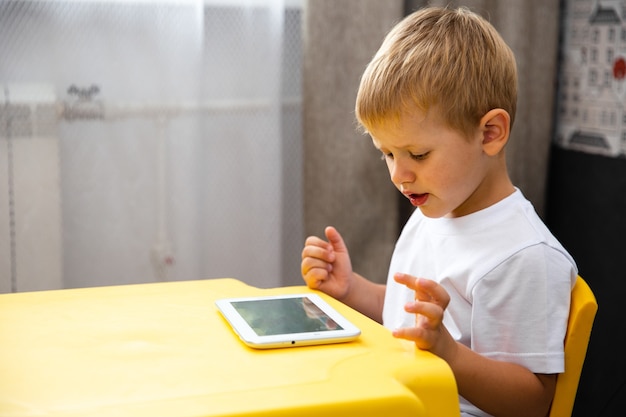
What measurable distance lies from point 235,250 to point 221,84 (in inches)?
13.2

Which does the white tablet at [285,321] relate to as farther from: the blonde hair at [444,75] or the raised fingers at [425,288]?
the blonde hair at [444,75]

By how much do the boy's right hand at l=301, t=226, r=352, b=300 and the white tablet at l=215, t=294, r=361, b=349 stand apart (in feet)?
0.43

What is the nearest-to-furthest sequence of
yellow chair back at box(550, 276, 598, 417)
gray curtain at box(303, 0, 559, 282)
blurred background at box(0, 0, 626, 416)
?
yellow chair back at box(550, 276, 598, 417) → blurred background at box(0, 0, 626, 416) → gray curtain at box(303, 0, 559, 282)

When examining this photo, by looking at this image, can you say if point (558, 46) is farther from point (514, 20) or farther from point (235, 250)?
point (235, 250)

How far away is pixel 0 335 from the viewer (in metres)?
0.76

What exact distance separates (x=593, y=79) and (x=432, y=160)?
846 millimetres

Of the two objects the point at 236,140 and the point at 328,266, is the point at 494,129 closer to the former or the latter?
the point at 328,266

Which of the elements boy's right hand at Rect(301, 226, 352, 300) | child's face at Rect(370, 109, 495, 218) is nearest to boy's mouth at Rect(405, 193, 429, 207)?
child's face at Rect(370, 109, 495, 218)

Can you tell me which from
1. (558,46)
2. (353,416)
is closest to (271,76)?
(558,46)

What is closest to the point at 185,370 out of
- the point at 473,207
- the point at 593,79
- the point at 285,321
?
the point at 285,321

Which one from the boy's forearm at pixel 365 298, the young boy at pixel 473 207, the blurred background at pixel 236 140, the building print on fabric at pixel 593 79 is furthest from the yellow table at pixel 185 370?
the building print on fabric at pixel 593 79

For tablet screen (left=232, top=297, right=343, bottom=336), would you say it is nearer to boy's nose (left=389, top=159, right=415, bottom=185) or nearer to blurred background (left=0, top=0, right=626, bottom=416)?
boy's nose (left=389, top=159, right=415, bottom=185)

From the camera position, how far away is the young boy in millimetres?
854

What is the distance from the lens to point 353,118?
5.22ft
